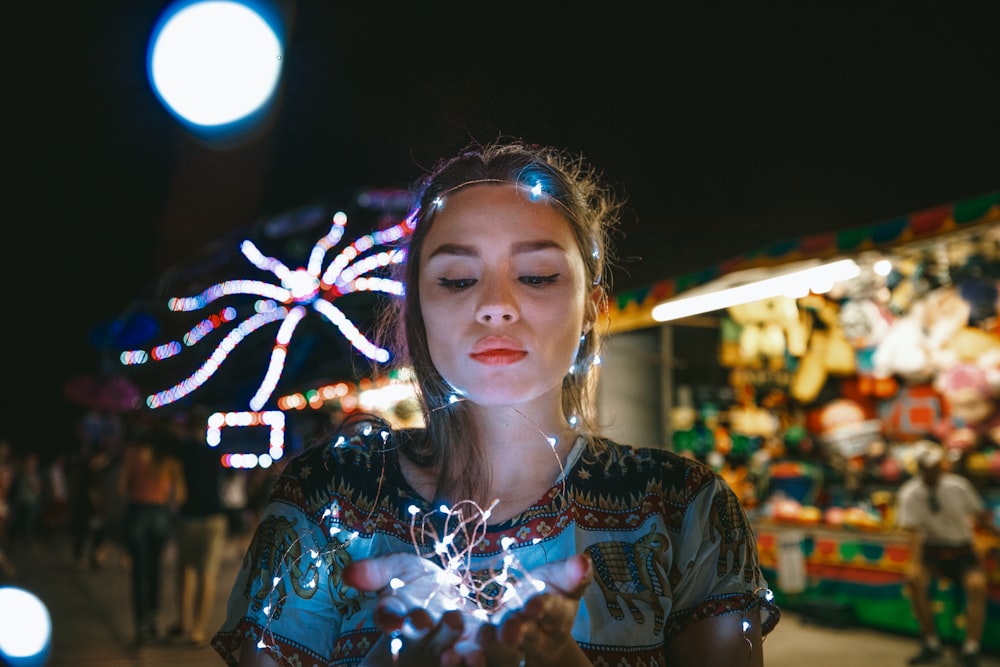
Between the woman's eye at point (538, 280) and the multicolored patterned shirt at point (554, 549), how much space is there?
12.8 inches

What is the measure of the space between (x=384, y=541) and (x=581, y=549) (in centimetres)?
31

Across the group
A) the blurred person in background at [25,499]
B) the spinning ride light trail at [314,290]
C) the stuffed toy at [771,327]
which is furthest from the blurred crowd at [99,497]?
the stuffed toy at [771,327]

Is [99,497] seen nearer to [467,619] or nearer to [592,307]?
[592,307]

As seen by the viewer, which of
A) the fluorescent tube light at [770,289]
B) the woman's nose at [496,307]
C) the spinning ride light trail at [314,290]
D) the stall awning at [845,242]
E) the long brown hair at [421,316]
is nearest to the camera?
the woman's nose at [496,307]

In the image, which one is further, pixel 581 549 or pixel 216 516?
pixel 216 516

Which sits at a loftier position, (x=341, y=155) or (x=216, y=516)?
(x=341, y=155)

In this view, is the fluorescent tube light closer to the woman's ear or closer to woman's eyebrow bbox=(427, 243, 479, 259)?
the woman's ear

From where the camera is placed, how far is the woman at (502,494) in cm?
121

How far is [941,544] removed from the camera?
5.80 meters

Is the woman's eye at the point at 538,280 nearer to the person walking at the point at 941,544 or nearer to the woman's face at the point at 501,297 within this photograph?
the woman's face at the point at 501,297

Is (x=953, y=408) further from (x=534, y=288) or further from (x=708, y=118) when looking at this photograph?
(x=534, y=288)

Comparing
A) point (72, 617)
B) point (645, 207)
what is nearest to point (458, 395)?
point (645, 207)

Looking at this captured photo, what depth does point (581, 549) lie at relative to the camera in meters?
1.25

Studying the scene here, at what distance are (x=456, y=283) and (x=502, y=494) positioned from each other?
0.35 m
